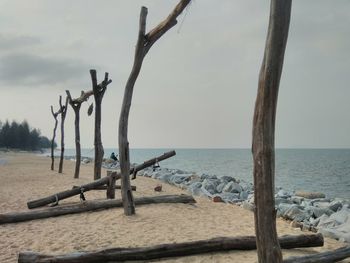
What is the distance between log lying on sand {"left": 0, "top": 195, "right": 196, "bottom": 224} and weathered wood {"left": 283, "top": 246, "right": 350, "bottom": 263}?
5.58 metres

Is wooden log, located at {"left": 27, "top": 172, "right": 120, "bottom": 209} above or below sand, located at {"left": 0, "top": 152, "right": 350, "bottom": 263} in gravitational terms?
above

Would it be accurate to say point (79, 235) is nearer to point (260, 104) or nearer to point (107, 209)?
point (107, 209)

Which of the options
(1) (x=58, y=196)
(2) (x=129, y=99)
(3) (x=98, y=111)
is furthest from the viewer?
(3) (x=98, y=111)

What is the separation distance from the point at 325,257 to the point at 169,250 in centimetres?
219

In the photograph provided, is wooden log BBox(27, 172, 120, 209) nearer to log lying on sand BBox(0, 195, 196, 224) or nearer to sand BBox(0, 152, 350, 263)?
sand BBox(0, 152, 350, 263)

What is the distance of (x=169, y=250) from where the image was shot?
609 centimetres

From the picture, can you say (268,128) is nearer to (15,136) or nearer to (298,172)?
(298,172)

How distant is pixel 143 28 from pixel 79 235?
4.54 m

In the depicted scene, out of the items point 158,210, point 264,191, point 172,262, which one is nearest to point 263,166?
point 264,191

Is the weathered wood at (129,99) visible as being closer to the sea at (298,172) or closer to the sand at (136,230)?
the sand at (136,230)

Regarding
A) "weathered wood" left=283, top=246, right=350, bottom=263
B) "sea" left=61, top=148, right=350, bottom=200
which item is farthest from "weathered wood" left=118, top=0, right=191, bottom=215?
"sea" left=61, top=148, right=350, bottom=200

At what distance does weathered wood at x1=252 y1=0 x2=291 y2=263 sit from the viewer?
4.04 m

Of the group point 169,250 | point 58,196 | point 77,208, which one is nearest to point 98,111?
point 58,196

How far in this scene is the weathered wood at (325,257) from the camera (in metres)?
5.50
